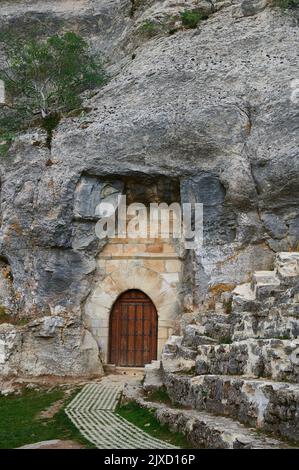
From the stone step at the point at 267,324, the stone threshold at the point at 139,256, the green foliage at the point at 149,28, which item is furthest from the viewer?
the green foliage at the point at 149,28

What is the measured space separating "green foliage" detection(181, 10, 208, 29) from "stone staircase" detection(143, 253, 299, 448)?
8859 mm

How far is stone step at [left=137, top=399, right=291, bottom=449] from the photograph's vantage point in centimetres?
596

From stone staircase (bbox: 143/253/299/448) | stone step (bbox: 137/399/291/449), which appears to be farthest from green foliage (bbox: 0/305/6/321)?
stone step (bbox: 137/399/291/449)

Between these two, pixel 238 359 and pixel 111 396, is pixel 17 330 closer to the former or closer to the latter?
pixel 111 396

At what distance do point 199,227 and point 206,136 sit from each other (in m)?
2.47

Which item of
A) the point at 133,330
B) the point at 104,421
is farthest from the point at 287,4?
the point at 104,421

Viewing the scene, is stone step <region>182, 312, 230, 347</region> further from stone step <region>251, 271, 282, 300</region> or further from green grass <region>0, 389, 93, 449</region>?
green grass <region>0, 389, 93, 449</region>

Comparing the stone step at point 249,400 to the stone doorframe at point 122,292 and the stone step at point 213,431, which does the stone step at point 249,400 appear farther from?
the stone doorframe at point 122,292

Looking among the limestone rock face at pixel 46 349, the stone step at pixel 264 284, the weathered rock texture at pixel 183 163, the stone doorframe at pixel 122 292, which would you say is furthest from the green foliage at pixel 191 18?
the limestone rock face at pixel 46 349

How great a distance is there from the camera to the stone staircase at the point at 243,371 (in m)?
6.49

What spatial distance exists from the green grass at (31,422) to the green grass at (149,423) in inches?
41.0

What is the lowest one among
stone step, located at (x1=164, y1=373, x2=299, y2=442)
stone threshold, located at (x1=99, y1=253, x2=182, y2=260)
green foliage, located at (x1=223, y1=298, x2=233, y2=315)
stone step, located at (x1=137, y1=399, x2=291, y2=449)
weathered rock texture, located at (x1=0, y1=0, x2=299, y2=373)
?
stone step, located at (x1=137, y1=399, x2=291, y2=449)
